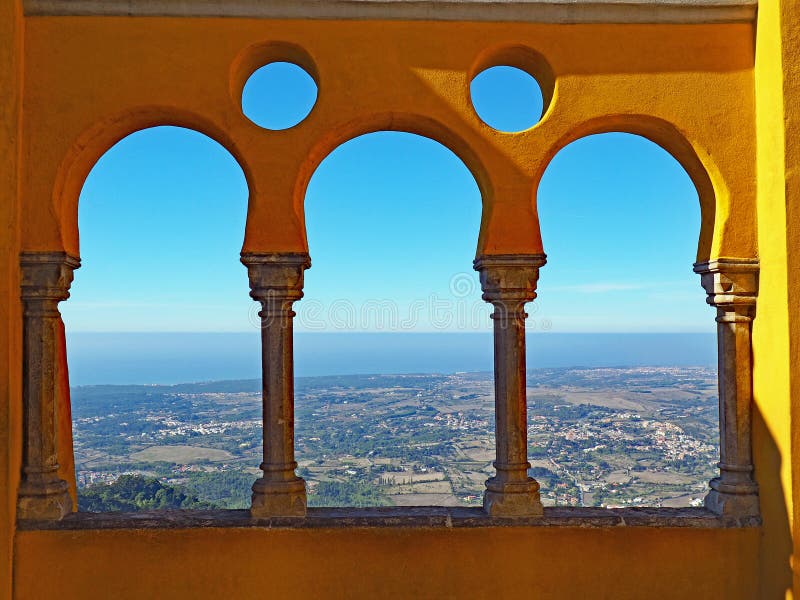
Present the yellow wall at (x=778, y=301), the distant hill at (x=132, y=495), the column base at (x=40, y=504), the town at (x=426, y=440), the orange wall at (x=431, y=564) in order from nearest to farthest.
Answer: the yellow wall at (x=778, y=301), the column base at (x=40, y=504), the orange wall at (x=431, y=564), the distant hill at (x=132, y=495), the town at (x=426, y=440)

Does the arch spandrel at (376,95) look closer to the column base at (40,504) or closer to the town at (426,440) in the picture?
the column base at (40,504)

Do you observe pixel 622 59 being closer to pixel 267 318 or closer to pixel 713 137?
pixel 713 137

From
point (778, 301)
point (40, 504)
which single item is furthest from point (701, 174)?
point (40, 504)

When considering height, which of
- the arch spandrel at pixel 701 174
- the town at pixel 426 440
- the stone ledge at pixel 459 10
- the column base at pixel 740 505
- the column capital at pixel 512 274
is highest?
the stone ledge at pixel 459 10

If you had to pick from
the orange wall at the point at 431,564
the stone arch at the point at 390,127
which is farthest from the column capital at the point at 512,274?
the orange wall at the point at 431,564

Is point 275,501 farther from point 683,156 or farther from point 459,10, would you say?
point 683,156

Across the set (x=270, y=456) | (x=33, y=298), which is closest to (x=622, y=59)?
(x=270, y=456)
